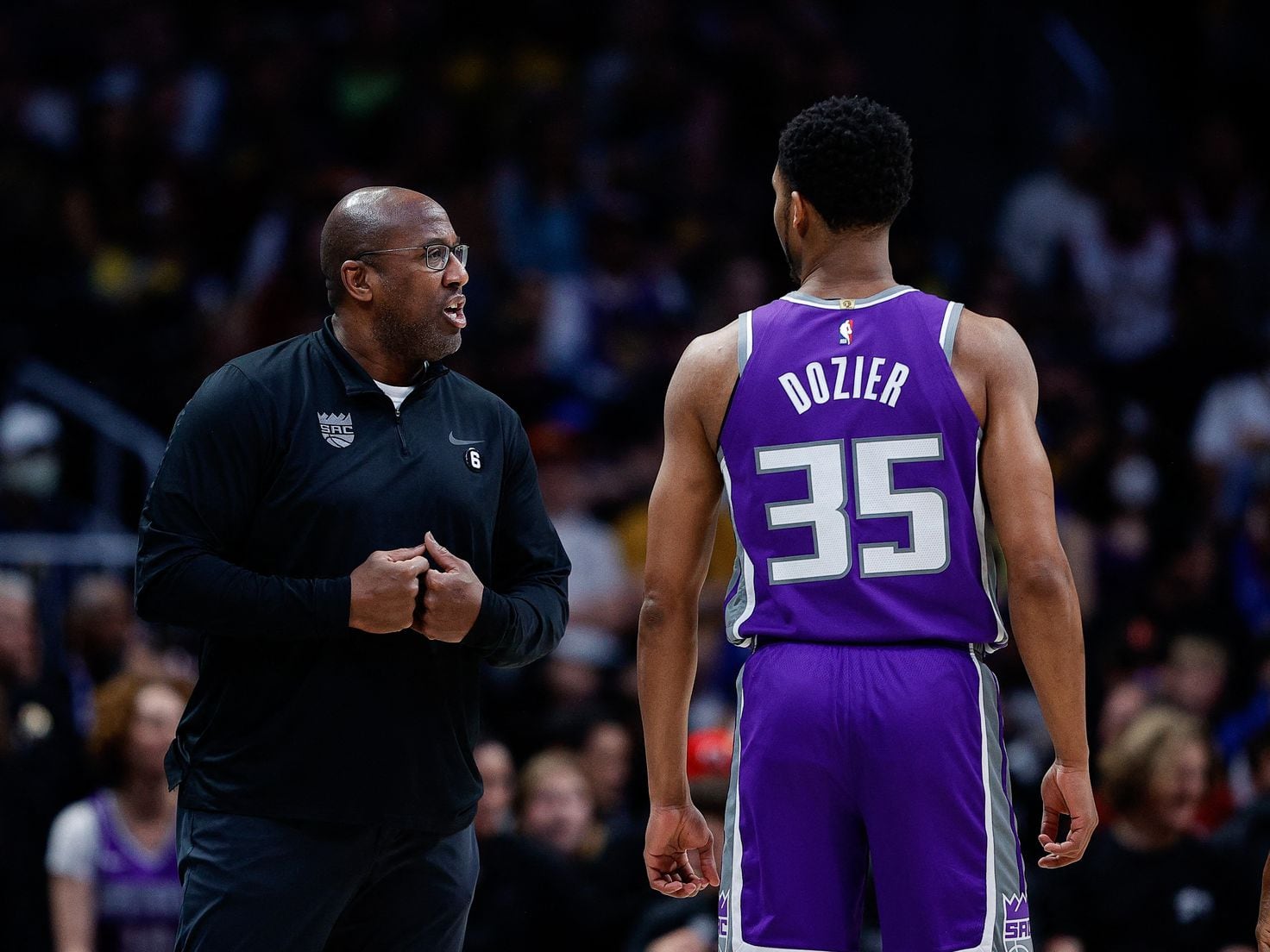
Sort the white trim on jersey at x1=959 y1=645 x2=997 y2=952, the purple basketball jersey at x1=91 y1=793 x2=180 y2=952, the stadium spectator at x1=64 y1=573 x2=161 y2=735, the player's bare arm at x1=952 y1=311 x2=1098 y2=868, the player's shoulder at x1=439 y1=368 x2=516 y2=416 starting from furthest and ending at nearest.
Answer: the stadium spectator at x1=64 y1=573 x2=161 y2=735 < the purple basketball jersey at x1=91 y1=793 x2=180 y2=952 < the player's shoulder at x1=439 y1=368 x2=516 y2=416 < the player's bare arm at x1=952 y1=311 x2=1098 y2=868 < the white trim on jersey at x1=959 y1=645 x2=997 y2=952

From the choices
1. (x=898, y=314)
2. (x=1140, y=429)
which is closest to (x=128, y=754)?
(x=898, y=314)

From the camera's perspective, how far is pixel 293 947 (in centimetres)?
441

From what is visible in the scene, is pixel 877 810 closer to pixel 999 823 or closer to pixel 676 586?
pixel 999 823

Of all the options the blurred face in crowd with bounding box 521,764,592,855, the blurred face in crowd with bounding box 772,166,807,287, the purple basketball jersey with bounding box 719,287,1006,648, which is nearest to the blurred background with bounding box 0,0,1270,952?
the blurred face in crowd with bounding box 521,764,592,855

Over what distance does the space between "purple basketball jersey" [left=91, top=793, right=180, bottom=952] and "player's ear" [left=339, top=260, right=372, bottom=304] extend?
117 inches

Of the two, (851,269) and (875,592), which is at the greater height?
(851,269)

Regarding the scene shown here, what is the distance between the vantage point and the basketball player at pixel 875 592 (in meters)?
4.12

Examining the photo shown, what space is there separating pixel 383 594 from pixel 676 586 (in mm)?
711

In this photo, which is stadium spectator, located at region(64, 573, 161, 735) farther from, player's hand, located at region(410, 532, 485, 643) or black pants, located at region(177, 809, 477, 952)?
player's hand, located at region(410, 532, 485, 643)

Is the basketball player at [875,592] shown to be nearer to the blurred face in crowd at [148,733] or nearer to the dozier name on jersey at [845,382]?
the dozier name on jersey at [845,382]

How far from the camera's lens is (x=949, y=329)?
4.29 metres

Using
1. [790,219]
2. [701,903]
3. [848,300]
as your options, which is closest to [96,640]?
[701,903]

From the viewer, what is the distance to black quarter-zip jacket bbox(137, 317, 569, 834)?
14.4ft

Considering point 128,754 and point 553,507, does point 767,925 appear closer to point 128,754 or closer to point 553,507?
point 128,754
